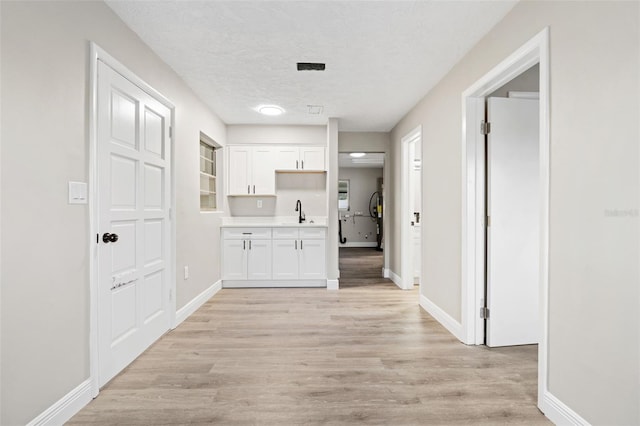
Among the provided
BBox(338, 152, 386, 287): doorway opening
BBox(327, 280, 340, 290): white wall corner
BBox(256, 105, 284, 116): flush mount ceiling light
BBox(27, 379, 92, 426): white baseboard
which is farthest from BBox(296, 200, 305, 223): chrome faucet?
BBox(338, 152, 386, 287): doorway opening

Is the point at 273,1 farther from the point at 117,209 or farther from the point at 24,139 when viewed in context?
the point at 117,209

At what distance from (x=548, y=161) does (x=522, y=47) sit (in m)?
0.77

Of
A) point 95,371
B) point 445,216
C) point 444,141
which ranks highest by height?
point 444,141

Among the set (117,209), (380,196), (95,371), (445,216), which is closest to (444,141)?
(445,216)

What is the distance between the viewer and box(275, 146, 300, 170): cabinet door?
4.83 metres

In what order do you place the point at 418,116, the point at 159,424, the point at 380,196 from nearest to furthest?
the point at 159,424, the point at 418,116, the point at 380,196

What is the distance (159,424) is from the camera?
1645mm

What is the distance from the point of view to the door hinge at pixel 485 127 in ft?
8.41

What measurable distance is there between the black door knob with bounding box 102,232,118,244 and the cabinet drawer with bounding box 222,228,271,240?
97.8 inches

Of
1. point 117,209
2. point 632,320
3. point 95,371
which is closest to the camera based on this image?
point 632,320

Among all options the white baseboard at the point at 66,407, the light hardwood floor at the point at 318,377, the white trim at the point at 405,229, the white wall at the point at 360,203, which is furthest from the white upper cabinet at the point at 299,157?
the white wall at the point at 360,203

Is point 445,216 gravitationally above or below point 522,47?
below

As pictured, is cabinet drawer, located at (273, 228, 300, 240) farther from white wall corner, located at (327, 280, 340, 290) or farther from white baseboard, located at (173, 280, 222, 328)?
white baseboard, located at (173, 280, 222, 328)

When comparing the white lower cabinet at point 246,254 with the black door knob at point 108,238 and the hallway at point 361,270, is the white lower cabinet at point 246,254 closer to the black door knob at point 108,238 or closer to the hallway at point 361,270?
the hallway at point 361,270
